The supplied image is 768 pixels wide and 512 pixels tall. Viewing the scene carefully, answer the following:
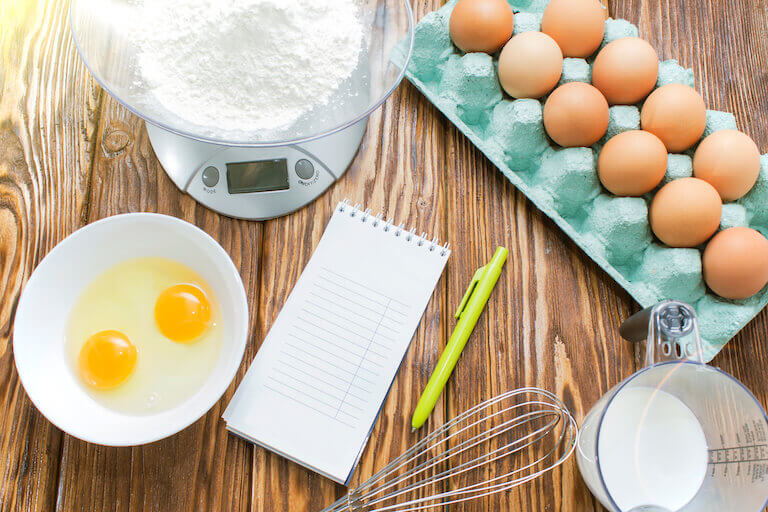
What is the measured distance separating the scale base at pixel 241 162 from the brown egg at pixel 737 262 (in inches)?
19.9

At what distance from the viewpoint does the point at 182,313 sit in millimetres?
673

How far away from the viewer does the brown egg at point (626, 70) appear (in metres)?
0.72

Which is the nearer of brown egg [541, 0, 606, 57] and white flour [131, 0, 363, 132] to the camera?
white flour [131, 0, 363, 132]

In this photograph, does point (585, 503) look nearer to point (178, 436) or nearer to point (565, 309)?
point (565, 309)

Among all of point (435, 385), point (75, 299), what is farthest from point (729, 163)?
point (75, 299)

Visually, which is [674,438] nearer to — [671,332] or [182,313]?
[671,332]

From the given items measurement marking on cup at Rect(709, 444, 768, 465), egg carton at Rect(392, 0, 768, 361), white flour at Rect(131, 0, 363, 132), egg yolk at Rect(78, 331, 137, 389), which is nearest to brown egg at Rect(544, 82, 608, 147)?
egg carton at Rect(392, 0, 768, 361)

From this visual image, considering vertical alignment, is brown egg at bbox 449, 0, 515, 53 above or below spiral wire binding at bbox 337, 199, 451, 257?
above

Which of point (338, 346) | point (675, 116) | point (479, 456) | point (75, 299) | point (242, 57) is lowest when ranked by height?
point (479, 456)

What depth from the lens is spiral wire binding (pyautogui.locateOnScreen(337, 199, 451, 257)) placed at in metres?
0.76

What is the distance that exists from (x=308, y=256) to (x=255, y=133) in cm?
19

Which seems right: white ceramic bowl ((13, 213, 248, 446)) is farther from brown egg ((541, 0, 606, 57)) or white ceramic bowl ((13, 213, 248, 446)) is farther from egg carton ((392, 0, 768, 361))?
brown egg ((541, 0, 606, 57))

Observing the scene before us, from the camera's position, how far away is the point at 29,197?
760 mm

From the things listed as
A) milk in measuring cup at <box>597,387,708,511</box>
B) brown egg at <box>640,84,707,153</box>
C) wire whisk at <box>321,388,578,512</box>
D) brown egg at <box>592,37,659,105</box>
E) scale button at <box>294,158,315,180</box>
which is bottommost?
wire whisk at <box>321,388,578,512</box>
